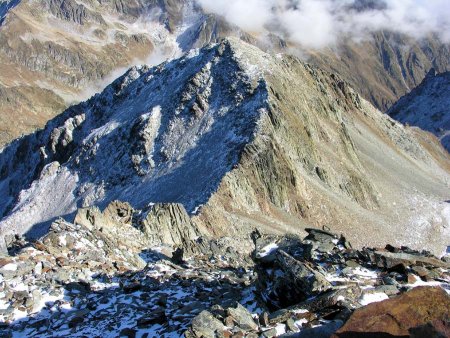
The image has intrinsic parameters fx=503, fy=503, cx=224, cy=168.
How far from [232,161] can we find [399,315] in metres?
53.0

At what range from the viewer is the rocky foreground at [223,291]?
A: 390 inches

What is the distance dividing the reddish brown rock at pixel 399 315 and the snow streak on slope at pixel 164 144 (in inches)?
1759

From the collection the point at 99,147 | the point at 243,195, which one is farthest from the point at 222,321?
the point at 99,147

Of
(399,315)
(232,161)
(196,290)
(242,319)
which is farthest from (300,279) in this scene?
(232,161)

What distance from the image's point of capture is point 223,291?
58.9ft

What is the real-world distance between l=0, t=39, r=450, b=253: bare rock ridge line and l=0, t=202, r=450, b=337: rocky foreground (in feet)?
75.8

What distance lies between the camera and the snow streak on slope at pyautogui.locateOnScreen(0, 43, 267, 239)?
63094mm

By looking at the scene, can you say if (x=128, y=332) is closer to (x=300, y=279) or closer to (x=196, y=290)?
(x=196, y=290)

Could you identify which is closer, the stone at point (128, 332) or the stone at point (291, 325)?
the stone at point (291, 325)

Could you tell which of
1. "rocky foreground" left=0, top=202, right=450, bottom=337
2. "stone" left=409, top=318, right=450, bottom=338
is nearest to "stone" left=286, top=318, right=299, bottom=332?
"rocky foreground" left=0, top=202, right=450, bottom=337

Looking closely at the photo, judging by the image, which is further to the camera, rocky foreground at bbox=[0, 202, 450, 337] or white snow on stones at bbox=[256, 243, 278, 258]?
white snow on stones at bbox=[256, 243, 278, 258]

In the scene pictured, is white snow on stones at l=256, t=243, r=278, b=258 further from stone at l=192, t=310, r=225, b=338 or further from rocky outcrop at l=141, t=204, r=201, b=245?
rocky outcrop at l=141, t=204, r=201, b=245

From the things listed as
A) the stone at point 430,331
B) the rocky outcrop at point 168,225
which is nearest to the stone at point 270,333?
the stone at point 430,331

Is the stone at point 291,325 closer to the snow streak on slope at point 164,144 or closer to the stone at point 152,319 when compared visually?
the stone at point 152,319
